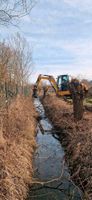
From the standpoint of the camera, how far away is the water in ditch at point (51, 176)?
33.0 ft

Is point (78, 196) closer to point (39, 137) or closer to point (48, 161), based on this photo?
point (48, 161)

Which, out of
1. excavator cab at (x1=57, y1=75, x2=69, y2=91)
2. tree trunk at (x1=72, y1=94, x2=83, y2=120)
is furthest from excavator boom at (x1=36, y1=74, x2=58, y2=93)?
tree trunk at (x1=72, y1=94, x2=83, y2=120)

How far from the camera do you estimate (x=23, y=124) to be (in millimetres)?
15656

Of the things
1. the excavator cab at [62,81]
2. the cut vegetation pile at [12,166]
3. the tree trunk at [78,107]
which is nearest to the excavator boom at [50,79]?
the excavator cab at [62,81]

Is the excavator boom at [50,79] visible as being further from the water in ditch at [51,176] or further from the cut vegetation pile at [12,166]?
the cut vegetation pile at [12,166]

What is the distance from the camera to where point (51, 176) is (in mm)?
11875

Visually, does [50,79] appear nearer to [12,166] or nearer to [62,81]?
[62,81]

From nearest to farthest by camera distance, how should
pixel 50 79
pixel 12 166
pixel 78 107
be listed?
pixel 12 166
pixel 78 107
pixel 50 79

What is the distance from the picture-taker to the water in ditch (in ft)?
33.0

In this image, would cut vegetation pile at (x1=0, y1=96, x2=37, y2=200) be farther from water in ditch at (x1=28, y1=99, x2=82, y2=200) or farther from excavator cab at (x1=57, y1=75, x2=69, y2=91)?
excavator cab at (x1=57, y1=75, x2=69, y2=91)

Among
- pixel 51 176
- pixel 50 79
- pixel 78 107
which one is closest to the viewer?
pixel 51 176

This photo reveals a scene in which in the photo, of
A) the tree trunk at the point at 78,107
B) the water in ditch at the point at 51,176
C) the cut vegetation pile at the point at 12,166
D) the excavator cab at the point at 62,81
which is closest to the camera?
the cut vegetation pile at the point at 12,166

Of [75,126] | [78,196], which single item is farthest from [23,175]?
[75,126]

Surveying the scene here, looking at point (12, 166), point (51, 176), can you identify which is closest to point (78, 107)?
point (51, 176)
